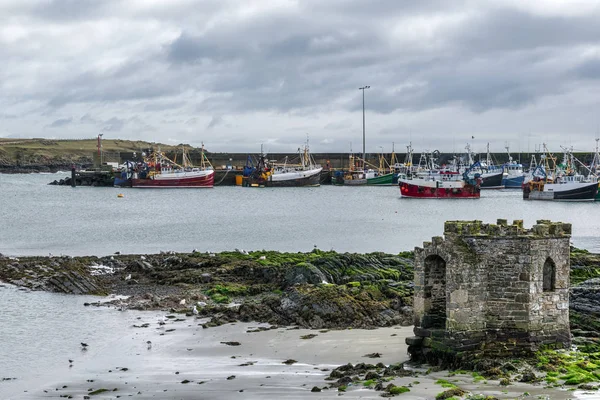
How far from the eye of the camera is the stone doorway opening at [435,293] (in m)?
22.6

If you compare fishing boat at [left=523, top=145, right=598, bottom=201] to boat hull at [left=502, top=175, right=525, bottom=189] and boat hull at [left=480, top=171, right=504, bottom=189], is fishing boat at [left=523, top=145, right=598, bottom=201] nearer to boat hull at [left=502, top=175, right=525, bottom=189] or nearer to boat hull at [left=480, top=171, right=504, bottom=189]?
boat hull at [left=480, top=171, right=504, bottom=189]

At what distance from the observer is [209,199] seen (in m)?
124

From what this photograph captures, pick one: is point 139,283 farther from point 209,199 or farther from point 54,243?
point 209,199


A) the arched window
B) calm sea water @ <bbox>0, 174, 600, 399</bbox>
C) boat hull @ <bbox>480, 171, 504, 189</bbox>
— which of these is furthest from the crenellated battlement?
boat hull @ <bbox>480, 171, 504, 189</bbox>

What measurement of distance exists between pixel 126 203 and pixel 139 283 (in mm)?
76086

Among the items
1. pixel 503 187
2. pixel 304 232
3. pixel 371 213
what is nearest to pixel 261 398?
pixel 304 232

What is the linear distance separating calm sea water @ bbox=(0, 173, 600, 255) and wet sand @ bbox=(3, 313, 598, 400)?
31.3 meters

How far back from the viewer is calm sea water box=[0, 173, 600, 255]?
63.5 meters

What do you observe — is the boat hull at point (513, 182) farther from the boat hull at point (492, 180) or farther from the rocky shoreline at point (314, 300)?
the rocky shoreline at point (314, 300)

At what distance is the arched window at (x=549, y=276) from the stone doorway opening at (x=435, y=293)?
2.54 metres

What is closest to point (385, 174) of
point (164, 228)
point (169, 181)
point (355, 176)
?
point (355, 176)

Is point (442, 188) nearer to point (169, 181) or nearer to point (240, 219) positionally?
point (240, 219)

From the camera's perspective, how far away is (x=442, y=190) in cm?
12031

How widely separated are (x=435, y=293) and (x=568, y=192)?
102m
